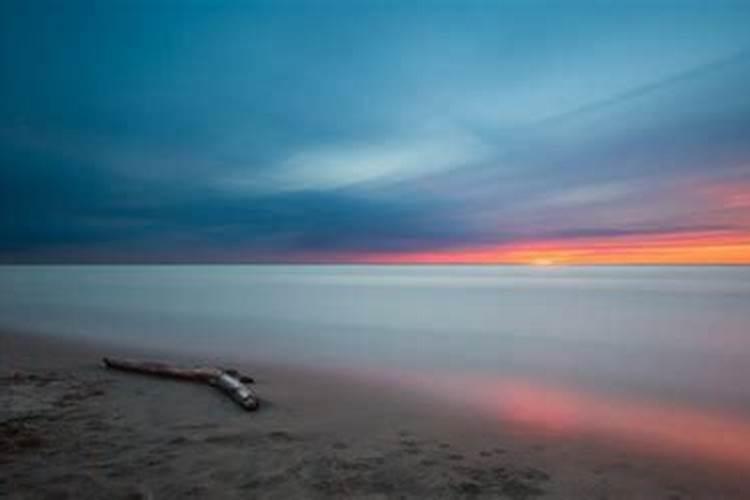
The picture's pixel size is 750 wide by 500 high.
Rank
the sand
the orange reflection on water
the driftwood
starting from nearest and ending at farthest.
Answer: the sand → the orange reflection on water → the driftwood

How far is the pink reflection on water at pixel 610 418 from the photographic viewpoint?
10422 millimetres

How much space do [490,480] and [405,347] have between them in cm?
1728

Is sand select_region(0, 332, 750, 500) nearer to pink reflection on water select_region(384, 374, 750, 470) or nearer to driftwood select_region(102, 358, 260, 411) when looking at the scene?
driftwood select_region(102, 358, 260, 411)

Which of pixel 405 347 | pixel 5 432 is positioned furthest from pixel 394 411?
pixel 405 347

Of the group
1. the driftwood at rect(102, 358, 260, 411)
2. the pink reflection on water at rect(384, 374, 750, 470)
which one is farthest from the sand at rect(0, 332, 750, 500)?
the pink reflection on water at rect(384, 374, 750, 470)

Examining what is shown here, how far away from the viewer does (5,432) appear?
9305 millimetres

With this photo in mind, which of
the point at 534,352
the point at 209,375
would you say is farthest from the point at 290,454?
the point at 534,352

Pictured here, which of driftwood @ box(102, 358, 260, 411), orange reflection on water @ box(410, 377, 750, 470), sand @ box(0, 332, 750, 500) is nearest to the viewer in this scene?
sand @ box(0, 332, 750, 500)

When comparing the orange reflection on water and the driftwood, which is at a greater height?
the driftwood

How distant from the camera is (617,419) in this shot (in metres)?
12.6

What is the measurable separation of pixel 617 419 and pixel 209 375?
9992mm

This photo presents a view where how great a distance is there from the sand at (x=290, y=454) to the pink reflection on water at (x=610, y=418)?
0.93m

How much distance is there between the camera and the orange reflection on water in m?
10.4

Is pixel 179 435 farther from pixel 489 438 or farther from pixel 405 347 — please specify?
pixel 405 347
